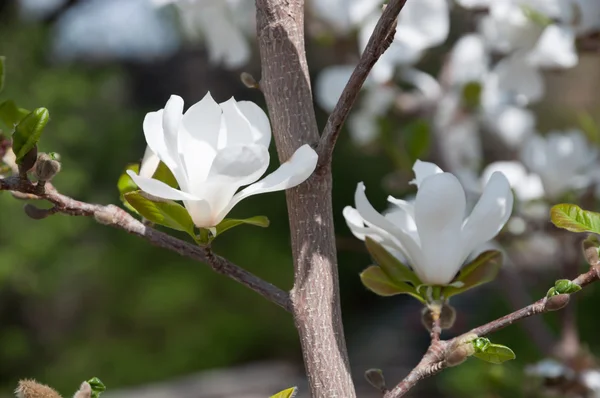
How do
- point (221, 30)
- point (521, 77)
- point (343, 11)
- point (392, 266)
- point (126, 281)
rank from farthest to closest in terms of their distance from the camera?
point (126, 281) < point (343, 11) < point (521, 77) < point (221, 30) < point (392, 266)

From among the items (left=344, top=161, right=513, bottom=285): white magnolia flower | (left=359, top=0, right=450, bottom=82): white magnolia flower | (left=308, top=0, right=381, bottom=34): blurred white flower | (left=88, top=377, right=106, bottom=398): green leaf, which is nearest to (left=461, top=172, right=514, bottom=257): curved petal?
(left=344, top=161, right=513, bottom=285): white magnolia flower

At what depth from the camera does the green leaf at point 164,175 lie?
0.42 m

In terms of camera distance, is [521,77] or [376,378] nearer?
[376,378]

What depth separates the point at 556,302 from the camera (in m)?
0.37

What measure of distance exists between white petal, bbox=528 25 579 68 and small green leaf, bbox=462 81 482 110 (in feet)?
0.64

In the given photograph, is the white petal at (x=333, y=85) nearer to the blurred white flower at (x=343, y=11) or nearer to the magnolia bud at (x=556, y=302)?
the blurred white flower at (x=343, y=11)

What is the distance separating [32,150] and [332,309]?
0.19 m

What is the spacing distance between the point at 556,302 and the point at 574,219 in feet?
0.17

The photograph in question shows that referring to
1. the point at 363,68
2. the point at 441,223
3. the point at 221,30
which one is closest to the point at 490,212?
the point at 441,223

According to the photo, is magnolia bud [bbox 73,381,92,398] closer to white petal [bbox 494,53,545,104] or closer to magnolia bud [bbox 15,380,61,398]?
magnolia bud [bbox 15,380,61,398]

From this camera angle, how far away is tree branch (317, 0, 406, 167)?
1.16 ft

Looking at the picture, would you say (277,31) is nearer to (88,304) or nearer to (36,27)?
(36,27)

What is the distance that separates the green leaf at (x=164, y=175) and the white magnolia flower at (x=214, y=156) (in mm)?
35

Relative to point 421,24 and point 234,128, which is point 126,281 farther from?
point 234,128
